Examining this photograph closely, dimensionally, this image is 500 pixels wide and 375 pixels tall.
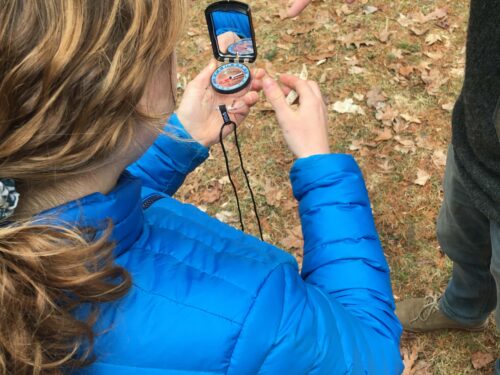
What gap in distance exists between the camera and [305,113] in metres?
1.77

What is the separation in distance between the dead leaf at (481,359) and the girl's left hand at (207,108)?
6.00ft

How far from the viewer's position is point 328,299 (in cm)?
128

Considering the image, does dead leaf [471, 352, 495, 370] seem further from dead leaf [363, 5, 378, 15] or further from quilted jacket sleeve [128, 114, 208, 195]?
dead leaf [363, 5, 378, 15]

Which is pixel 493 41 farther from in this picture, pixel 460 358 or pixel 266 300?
pixel 460 358

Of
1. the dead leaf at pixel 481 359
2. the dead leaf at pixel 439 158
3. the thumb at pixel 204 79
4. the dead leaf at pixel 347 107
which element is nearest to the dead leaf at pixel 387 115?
the dead leaf at pixel 347 107

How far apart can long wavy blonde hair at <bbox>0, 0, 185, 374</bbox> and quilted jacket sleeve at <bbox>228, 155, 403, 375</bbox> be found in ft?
1.01

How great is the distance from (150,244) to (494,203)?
3.23 ft

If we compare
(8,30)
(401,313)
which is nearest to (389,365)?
(8,30)

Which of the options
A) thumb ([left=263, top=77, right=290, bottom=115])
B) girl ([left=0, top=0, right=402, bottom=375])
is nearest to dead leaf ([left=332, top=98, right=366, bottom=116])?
thumb ([left=263, top=77, right=290, bottom=115])

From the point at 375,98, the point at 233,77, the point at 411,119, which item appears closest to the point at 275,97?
the point at 233,77

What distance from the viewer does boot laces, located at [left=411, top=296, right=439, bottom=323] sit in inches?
106

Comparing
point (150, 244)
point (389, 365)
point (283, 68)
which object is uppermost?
point (150, 244)

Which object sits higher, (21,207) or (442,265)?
(21,207)

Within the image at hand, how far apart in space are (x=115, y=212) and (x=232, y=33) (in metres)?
1.30
